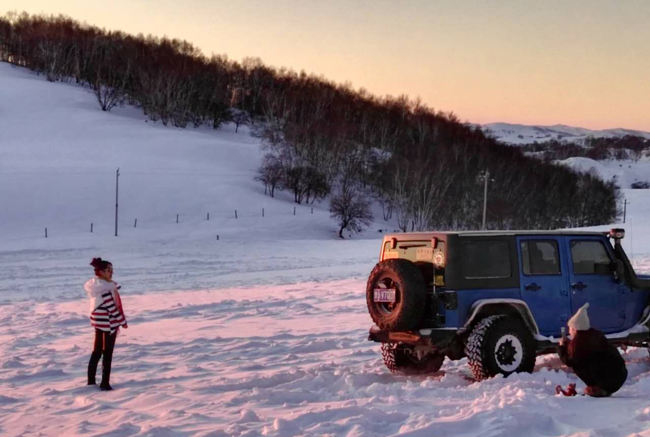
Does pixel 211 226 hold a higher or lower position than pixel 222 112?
lower

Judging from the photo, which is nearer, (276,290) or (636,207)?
(276,290)

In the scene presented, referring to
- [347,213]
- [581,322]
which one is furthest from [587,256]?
[347,213]

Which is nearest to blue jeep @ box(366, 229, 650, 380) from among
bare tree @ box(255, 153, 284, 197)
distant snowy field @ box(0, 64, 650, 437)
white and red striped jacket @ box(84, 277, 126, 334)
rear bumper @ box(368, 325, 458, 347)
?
rear bumper @ box(368, 325, 458, 347)

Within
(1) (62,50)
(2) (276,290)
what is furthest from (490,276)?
(1) (62,50)

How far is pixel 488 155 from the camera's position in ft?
374

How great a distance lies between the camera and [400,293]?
949 centimetres

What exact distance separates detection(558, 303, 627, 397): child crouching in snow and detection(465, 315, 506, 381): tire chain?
97 centimetres

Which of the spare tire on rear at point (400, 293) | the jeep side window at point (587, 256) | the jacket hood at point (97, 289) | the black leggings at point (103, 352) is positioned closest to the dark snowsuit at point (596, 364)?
the jeep side window at point (587, 256)

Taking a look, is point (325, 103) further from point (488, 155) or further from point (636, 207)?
point (636, 207)

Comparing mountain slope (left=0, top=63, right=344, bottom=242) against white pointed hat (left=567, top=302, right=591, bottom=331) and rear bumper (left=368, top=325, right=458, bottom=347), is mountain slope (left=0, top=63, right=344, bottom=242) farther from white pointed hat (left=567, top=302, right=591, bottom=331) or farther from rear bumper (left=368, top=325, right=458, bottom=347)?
white pointed hat (left=567, top=302, right=591, bottom=331)

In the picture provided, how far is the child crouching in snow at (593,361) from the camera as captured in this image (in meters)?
8.71

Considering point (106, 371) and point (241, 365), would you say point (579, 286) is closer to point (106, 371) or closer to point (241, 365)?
point (241, 365)

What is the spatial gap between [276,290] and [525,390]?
572 inches

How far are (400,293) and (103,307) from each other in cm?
375
